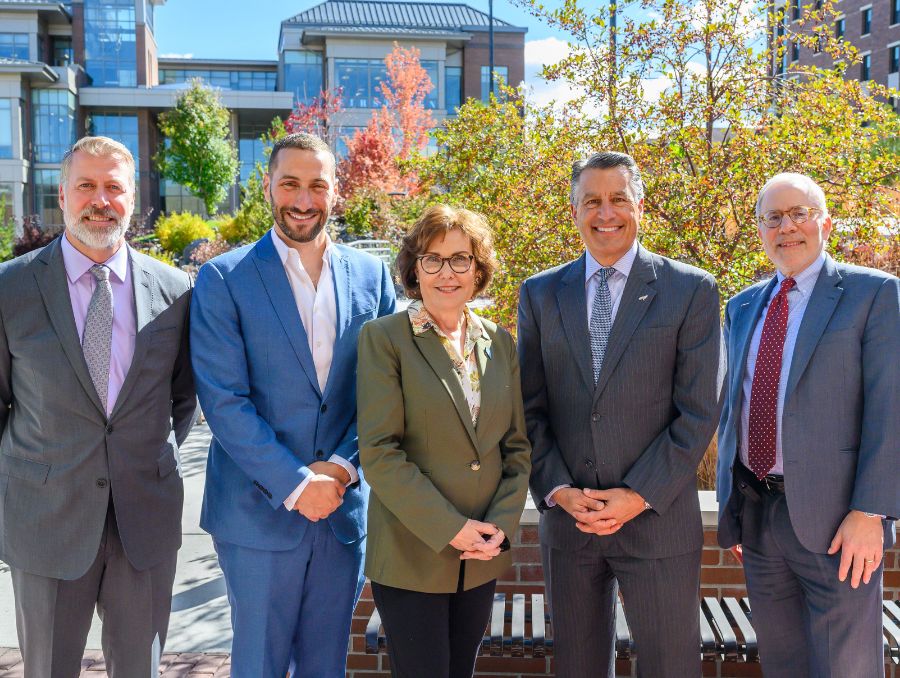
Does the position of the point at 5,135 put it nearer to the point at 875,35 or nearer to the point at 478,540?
the point at 478,540

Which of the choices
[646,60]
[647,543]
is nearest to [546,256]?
[646,60]

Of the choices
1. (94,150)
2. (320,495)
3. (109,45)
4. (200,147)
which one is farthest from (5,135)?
(320,495)

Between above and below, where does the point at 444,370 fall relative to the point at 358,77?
below

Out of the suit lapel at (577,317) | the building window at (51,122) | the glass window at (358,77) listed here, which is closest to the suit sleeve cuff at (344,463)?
the suit lapel at (577,317)

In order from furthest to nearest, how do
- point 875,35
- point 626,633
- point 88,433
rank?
point 875,35 → point 626,633 → point 88,433

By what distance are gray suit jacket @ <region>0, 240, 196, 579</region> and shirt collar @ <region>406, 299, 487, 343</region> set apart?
98 centimetres

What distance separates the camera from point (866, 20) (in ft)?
160

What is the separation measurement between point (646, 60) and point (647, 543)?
13.9ft

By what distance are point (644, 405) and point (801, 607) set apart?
1.02 metres

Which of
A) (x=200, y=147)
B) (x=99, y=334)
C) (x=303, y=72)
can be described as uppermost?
(x=303, y=72)

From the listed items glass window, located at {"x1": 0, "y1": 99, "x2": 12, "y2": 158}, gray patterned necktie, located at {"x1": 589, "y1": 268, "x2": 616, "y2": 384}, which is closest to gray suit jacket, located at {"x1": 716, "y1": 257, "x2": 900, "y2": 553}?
gray patterned necktie, located at {"x1": 589, "y1": 268, "x2": 616, "y2": 384}

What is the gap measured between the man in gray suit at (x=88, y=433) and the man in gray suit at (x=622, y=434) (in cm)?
148

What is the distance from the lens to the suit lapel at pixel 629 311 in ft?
9.85

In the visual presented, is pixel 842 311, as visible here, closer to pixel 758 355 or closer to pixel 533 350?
pixel 758 355
